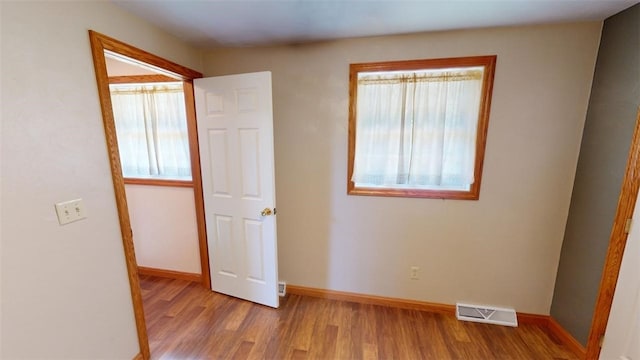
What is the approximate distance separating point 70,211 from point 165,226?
4.65 feet

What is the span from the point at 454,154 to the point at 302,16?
1.50 m

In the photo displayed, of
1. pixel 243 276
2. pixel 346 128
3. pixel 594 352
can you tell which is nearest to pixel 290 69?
pixel 346 128

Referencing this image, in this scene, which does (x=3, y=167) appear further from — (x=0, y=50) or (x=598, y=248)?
(x=598, y=248)

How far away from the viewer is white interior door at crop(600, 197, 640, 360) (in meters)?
1.31

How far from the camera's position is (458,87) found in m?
1.80

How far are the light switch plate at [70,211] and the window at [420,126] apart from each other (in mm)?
1711

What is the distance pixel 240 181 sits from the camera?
79.7 inches

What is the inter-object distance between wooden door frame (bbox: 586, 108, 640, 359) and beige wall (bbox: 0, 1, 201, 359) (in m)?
3.00

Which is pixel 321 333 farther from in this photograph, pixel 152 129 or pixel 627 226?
pixel 152 129

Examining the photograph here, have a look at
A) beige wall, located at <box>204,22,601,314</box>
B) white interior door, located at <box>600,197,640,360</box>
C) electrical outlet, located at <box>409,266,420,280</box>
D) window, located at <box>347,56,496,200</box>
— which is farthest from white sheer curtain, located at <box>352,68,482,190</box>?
white interior door, located at <box>600,197,640,360</box>

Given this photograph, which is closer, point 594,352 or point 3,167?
point 3,167

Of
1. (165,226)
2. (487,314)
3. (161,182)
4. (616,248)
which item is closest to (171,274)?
(165,226)

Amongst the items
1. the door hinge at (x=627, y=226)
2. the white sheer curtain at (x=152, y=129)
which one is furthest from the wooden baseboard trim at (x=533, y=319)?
the white sheer curtain at (x=152, y=129)

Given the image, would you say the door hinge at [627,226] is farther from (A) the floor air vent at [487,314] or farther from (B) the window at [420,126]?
(A) the floor air vent at [487,314]
